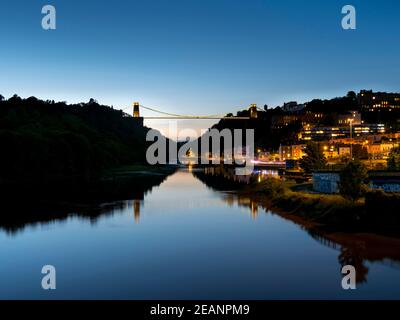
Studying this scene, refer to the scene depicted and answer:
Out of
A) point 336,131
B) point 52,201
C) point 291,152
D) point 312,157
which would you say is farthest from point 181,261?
point 336,131

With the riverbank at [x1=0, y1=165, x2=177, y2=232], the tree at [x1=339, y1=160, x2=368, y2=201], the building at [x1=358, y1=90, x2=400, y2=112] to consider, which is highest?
the building at [x1=358, y1=90, x2=400, y2=112]

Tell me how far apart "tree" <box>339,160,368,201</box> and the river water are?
4.20 meters

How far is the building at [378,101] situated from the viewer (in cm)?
19312

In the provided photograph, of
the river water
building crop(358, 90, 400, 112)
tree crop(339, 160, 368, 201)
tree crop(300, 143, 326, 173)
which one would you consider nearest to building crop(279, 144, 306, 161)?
tree crop(300, 143, 326, 173)

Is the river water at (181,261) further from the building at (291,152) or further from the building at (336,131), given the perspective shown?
the building at (336,131)

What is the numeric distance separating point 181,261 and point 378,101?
191m

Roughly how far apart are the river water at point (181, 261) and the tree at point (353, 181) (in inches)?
166

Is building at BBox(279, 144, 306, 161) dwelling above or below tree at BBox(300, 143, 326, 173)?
above

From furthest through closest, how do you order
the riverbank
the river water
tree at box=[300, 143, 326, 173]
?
tree at box=[300, 143, 326, 173], the riverbank, the river water

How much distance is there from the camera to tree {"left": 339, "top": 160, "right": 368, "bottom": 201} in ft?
97.3

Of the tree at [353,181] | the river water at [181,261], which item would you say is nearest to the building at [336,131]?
the river water at [181,261]

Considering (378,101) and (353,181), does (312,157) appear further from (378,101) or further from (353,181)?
(378,101)

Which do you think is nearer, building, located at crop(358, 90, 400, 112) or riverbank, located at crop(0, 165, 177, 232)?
riverbank, located at crop(0, 165, 177, 232)

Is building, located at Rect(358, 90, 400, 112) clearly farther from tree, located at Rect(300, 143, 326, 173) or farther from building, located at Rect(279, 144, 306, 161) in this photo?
tree, located at Rect(300, 143, 326, 173)
